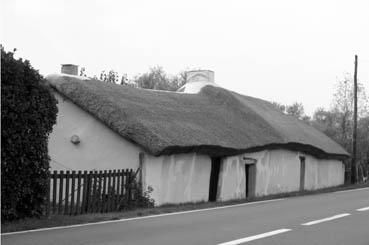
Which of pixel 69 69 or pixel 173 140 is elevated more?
pixel 69 69

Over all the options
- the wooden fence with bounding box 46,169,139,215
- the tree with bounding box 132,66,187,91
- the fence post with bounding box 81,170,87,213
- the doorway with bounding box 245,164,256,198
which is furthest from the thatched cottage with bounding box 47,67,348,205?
the tree with bounding box 132,66,187,91

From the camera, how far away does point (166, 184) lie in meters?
19.2

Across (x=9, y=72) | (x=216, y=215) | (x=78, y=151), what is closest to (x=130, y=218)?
(x=216, y=215)

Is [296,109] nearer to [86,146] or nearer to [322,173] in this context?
[322,173]

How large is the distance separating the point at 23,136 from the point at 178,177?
8.80 meters

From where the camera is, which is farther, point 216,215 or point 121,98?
point 121,98

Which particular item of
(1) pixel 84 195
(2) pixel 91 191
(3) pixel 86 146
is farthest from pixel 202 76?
(1) pixel 84 195

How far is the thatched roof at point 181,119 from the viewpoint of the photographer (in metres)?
19.0

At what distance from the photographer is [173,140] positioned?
62.5ft

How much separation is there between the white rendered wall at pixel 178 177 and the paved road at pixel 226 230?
3.78m

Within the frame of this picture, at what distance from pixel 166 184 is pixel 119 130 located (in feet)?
7.83

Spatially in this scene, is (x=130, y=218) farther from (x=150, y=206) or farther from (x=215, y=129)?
(x=215, y=129)

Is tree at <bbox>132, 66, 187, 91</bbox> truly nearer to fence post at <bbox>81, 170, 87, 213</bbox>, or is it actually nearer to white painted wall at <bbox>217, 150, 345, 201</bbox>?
white painted wall at <bbox>217, 150, 345, 201</bbox>

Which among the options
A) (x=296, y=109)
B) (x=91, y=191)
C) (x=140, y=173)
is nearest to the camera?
(x=91, y=191)
